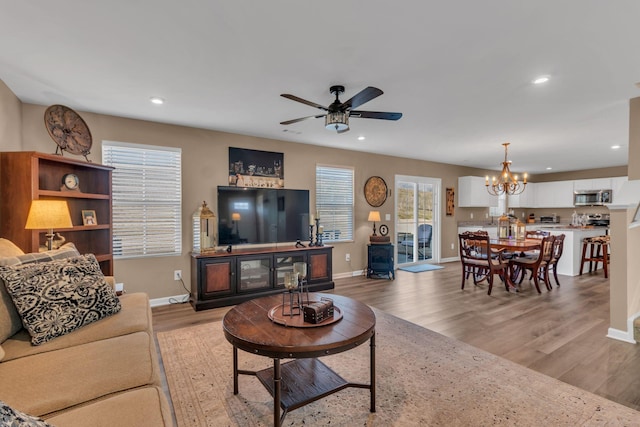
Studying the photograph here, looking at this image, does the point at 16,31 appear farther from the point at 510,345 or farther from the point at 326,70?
the point at 510,345

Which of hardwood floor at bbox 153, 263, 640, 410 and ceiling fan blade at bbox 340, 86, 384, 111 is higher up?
ceiling fan blade at bbox 340, 86, 384, 111

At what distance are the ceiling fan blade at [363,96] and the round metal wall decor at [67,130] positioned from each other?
2.76m

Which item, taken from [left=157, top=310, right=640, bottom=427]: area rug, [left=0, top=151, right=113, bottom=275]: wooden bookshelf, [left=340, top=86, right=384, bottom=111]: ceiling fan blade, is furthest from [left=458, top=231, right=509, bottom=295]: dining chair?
[left=0, top=151, right=113, bottom=275]: wooden bookshelf

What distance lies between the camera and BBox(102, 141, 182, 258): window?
3918 millimetres

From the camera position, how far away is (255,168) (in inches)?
192

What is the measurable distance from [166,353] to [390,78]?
3229 millimetres

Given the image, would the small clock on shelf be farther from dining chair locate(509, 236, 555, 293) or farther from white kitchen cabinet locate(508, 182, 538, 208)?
white kitchen cabinet locate(508, 182, 538, 208)

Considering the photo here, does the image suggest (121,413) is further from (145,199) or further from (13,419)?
(145,199)

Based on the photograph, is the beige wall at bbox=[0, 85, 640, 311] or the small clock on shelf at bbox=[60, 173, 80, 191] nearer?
the small clock on shelf at bbox=[60, 173, 80, 191]

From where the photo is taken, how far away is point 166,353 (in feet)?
9.02

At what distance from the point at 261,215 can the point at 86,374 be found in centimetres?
333

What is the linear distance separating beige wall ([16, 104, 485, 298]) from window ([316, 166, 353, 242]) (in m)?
0.14

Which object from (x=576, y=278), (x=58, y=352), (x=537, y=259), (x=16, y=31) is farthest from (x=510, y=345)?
(x=16, y=31)

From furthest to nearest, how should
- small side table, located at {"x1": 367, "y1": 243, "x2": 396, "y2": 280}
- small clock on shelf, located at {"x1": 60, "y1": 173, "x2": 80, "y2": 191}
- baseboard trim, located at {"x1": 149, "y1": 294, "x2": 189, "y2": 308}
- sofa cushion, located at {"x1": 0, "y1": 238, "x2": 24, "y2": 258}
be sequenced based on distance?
small side table, located at {"x1": 367, "y1": 243, "x2": 396, "y2": 280}
baseboard trim, located at {"x1": 149, "y1": 294, "x2": 189, "y2": 308}
small clock on shelf, located at {"x1": 60, "y1": 173, "x2": 80, "y2": 191}
sofa cushion, located at {"x1": 0, "y1": 238, "x2": 24, "y2": 258}
